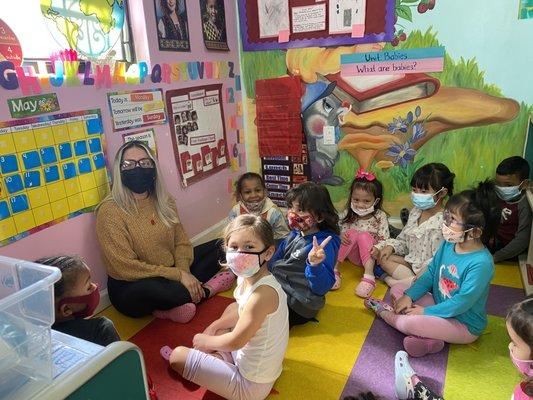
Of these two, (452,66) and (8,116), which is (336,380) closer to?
(8,116)

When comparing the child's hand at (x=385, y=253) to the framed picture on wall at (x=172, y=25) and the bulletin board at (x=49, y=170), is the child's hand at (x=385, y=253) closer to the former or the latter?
the bulletin board at (x=49, y=170)

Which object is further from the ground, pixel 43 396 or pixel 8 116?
pixel 8 116

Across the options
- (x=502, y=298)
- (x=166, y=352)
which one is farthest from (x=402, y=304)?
(x=166, y=352)

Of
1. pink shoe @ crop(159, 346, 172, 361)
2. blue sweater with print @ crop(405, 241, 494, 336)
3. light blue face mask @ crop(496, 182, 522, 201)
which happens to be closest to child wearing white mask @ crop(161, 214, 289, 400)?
pink shoe @ crop(159, 346, 172, 361)

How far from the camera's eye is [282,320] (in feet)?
5.00

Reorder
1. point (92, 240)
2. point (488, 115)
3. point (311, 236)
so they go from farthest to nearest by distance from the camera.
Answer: point (488, 115) → point (92, 240) → point (311, 236)

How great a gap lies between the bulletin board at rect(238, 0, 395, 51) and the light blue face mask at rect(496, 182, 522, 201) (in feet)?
3.82

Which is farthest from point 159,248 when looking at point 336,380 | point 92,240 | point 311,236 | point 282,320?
point 336,380

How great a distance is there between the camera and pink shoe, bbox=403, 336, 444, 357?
1.77 m

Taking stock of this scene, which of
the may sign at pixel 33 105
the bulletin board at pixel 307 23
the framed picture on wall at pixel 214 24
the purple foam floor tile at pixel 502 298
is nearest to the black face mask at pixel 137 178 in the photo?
the may sign at pixel 33 105

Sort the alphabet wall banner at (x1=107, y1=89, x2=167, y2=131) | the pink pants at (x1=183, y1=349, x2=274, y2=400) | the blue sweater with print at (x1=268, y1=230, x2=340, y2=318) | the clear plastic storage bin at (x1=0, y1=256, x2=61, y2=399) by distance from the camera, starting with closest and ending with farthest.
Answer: the clear plastic storage bin at (x1=0, y1=256, x2=61, y2=399), the pink pants at (x1=183, y1=349, x2=274, y2=400), the blue sweater with print at (x1=268, y1=230, x2=340, y2=318), the alphabet wall banner at (x1=107, y1=89, x2=167, y2=131)

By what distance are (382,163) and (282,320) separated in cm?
177

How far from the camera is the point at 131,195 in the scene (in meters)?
2.16

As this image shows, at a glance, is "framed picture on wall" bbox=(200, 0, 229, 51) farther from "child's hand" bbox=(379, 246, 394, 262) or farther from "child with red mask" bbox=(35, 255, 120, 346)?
"child with red mask" bbox=(35, 255, 120, 346)
